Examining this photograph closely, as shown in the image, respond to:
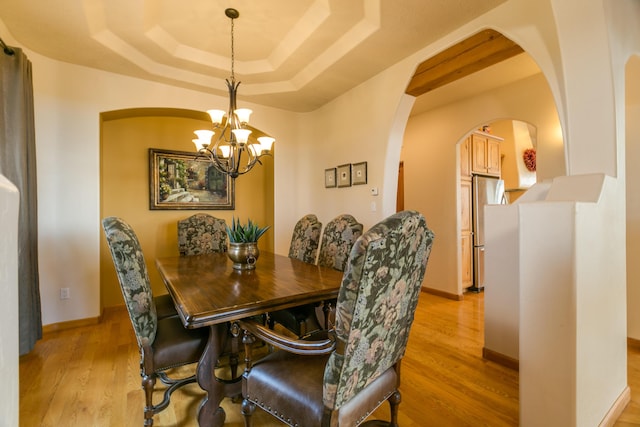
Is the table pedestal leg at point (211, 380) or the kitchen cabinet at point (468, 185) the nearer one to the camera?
the table pedestal leg at point (211, 380)

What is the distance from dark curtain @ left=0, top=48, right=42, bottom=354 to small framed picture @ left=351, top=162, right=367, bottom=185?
293 centimetres

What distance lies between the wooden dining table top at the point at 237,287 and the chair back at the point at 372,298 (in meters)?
0.50

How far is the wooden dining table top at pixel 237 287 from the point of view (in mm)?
1301

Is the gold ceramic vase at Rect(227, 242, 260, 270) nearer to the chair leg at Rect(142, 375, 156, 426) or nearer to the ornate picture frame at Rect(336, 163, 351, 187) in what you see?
the chair leg at Rect(142, 375, 156, 426)

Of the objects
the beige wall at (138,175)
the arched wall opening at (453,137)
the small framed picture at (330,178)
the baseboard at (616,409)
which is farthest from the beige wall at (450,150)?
the beige wall at (138,175)

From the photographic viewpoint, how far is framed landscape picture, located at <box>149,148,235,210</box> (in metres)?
3.60

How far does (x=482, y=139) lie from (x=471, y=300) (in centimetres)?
233

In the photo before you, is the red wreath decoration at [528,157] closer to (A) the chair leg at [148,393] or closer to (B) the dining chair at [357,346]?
(B) the dining chair at [357,346]

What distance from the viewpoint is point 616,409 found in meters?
1.57

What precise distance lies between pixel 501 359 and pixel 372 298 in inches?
75.5

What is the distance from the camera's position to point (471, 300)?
384 cm

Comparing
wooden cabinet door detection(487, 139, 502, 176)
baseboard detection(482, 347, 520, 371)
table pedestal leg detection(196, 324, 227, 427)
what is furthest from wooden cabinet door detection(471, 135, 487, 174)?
table pedestal leg detection(196, 324, 227, 427)

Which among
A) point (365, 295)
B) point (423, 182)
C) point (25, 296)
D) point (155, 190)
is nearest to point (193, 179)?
point (155, 190)

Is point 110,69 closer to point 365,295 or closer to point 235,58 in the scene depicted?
point 235,58
